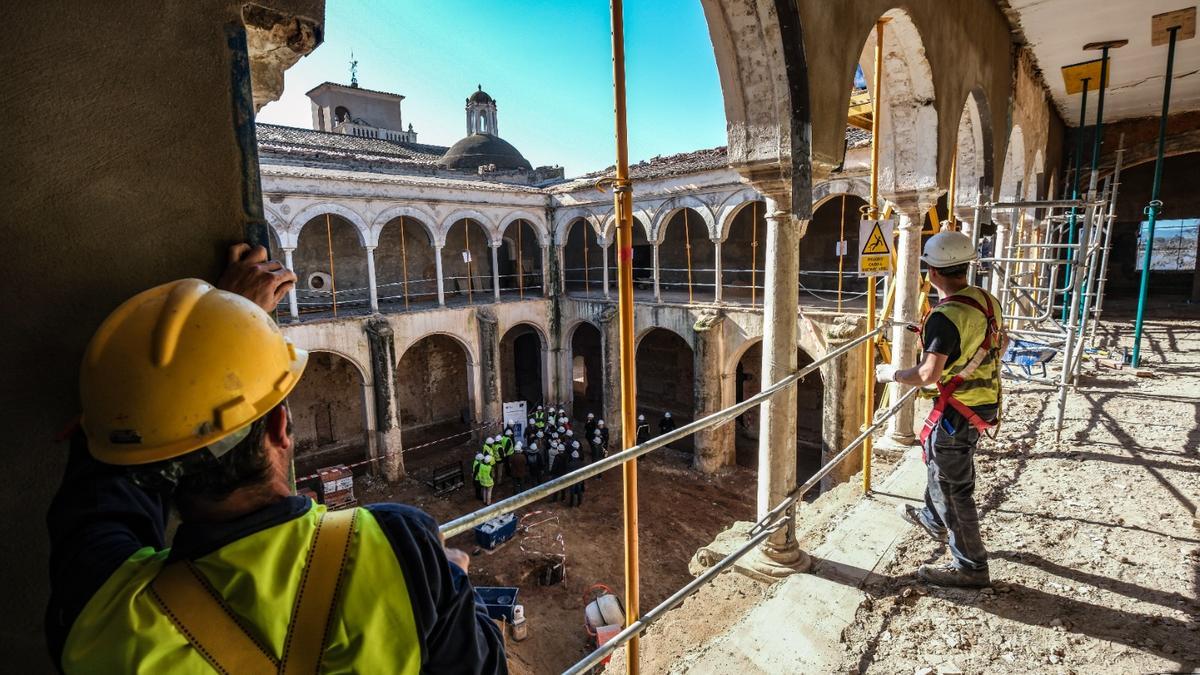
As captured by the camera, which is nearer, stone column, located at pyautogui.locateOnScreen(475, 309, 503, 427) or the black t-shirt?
the black t-shirt

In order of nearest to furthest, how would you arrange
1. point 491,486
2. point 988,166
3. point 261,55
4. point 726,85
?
point 261,55
point 726,85
point 988,166
point 491,486

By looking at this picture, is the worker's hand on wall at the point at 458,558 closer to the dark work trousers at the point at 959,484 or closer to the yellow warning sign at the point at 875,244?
the dark work trousers at the point at 959,484

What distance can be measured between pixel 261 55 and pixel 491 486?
534 inches

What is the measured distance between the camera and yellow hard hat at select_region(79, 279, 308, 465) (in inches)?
40.9

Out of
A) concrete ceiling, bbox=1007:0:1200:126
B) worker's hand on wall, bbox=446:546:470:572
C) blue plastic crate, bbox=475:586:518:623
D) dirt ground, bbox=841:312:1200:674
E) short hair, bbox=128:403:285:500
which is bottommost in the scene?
blue plastic crate, bbox=475:586:518:623

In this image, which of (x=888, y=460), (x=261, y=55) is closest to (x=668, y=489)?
(x=888, y=460)

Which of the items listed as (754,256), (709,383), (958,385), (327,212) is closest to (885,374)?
(958,385)

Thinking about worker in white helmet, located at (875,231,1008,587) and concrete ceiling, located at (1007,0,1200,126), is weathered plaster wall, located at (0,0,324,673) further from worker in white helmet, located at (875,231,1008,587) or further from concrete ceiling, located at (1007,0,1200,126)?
concrete ceiling, located at (1007,0,1200,126)

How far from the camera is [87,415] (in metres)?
1.07

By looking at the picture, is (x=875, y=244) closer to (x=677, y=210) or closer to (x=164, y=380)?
(x=164, y=380)

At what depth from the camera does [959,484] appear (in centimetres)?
335

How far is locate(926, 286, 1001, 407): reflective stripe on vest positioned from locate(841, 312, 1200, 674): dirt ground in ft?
3.37

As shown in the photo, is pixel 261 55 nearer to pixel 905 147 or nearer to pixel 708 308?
pixel 905 147

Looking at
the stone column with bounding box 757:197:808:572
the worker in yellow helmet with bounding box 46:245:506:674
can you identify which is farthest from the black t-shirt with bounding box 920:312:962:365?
the worker in yellow helmet with bounding box 46:245:506:674
